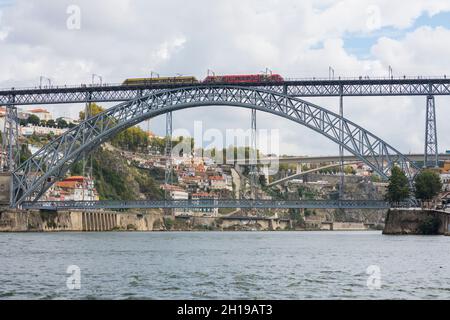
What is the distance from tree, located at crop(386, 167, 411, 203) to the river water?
90.9ft

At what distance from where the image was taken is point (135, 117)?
89750 millimetres

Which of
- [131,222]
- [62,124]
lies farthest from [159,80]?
[62,124]

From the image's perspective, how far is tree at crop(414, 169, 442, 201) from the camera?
83.5 metres

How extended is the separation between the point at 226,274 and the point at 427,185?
4903cm

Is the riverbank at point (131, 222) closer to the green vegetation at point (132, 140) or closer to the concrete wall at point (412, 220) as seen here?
the green vegetation at point (132, 140)

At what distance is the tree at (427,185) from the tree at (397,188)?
109cm

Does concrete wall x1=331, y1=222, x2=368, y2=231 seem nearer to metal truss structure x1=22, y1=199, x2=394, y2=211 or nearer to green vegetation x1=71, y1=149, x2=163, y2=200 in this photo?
green vegetation x1=71, y1=149, x2=163, y2=200

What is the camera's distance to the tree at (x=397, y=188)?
8412 cm

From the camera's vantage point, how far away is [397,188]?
8400 cm

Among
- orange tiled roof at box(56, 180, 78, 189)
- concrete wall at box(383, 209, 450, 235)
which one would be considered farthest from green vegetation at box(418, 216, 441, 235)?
orange tiled roof at box(56, 180, 78, 189)

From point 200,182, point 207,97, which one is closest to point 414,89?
point 207,97

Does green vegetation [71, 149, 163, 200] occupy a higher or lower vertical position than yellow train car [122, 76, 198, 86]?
lower

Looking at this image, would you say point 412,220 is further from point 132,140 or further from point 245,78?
point 132,140
